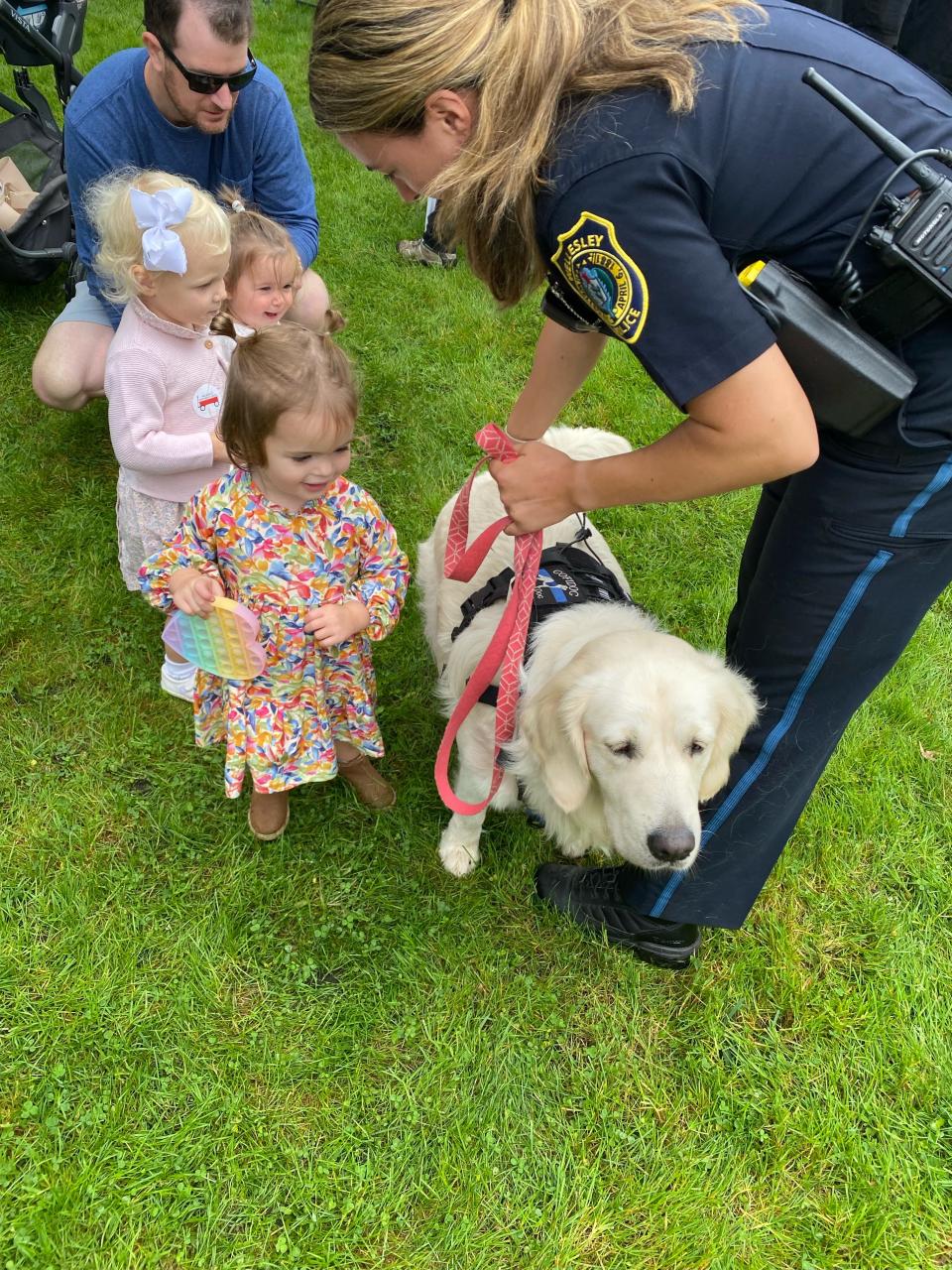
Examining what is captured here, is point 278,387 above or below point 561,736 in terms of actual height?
above

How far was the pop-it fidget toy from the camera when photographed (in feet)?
7.04

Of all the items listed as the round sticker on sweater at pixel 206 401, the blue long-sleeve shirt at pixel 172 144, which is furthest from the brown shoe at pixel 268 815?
the blue long-sleeve shirt at pixel 172 144

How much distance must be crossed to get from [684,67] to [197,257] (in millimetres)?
1793

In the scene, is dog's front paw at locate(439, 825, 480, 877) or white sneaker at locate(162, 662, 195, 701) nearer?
dog's front paw at locate(439, 825, 480, 877)

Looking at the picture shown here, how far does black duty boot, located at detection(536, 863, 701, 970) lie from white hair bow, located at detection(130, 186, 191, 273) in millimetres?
2236

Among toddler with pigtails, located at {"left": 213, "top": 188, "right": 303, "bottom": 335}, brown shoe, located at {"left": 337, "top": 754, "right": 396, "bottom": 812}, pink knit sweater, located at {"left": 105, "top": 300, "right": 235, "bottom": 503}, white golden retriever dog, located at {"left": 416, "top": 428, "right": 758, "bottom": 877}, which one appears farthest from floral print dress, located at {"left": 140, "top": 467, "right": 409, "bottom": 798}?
toddler with pigtails, located at {"left": 213, "top": 188, "right": 303, "bottom": 335}

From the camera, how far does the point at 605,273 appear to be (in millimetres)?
1385

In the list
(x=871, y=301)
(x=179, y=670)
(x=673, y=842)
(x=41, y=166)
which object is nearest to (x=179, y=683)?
(x=179, y=670)

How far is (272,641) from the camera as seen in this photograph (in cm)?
228

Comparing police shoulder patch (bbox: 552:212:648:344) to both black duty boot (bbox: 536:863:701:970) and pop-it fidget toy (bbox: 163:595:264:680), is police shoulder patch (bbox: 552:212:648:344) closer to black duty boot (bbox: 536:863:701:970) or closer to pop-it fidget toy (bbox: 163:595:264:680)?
pop-it fidget toy (bbox: 163:595:264:680)

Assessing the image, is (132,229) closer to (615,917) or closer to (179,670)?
(179,670)

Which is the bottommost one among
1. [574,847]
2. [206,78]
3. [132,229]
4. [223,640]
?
[574,847]

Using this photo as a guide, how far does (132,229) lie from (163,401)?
20.5 inches

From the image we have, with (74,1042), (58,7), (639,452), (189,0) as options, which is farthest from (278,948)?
(58,7)
